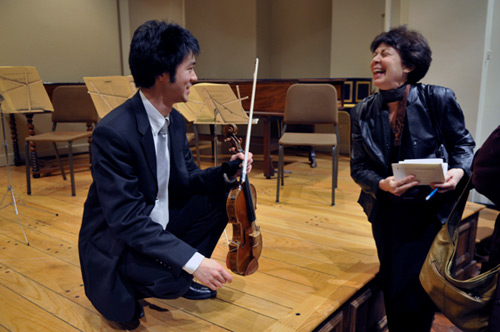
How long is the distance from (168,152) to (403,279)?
117cm

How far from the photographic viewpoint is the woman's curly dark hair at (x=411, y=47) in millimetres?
1850

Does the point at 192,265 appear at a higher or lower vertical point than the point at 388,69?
lower

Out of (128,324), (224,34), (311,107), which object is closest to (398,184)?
(128,324)

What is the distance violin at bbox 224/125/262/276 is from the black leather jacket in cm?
66

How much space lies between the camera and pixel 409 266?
191 centimetres

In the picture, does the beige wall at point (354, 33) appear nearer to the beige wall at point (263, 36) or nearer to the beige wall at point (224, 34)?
the beige wall at point (263, 36)

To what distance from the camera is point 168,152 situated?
170 centimetres

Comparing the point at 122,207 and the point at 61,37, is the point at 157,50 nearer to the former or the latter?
the point at 122,207

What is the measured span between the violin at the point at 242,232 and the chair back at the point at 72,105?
3407mm

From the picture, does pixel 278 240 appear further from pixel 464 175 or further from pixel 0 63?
pixel 0 63

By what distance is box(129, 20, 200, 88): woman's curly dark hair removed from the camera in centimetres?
148

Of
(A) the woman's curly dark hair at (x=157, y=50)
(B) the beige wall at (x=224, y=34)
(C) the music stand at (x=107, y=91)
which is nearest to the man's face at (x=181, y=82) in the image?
(A) the woman's curly dark hair at (x=157, y=50)

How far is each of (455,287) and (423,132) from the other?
2.70ft

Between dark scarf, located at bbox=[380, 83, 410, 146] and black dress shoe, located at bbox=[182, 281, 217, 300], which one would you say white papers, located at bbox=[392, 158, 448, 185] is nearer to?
dark scarf, located at bbox=[380, 83, 410, 146]
